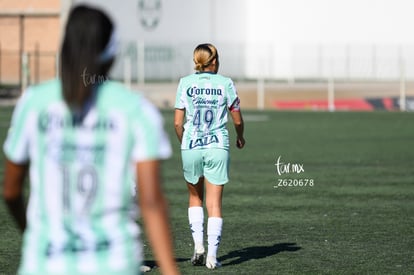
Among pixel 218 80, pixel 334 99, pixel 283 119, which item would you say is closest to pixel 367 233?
pixel 218 80

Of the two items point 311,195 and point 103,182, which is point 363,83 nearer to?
point 311,195

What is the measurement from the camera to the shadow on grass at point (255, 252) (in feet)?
35.0

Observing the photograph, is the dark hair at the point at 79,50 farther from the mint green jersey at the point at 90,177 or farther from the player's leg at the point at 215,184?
the player's leg at the point at 215,184

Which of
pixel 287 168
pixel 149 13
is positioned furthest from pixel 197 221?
pixel 149 13

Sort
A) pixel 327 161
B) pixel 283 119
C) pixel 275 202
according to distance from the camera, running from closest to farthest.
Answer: pixel 275 202 < pixel 327 161 < pixel 283 119

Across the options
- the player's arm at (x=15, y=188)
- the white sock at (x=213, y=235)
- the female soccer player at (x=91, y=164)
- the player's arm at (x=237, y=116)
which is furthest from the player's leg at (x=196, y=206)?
the female soccer player at (x=91, y=164)

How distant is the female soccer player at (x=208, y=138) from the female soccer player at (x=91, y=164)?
5871 mm

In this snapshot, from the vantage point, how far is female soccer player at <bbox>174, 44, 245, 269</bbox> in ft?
33.4

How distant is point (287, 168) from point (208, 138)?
33.2 ft

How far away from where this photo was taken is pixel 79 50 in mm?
4262

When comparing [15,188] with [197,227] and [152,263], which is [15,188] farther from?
[152,263]

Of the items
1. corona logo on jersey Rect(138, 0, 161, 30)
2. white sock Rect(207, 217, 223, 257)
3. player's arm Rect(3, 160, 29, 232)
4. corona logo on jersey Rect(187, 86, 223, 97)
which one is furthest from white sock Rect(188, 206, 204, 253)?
corona logo on jersey Rect(138, 0, 161, 30)

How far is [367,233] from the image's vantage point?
12352 millimetres

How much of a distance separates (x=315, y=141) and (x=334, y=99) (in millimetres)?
22705
